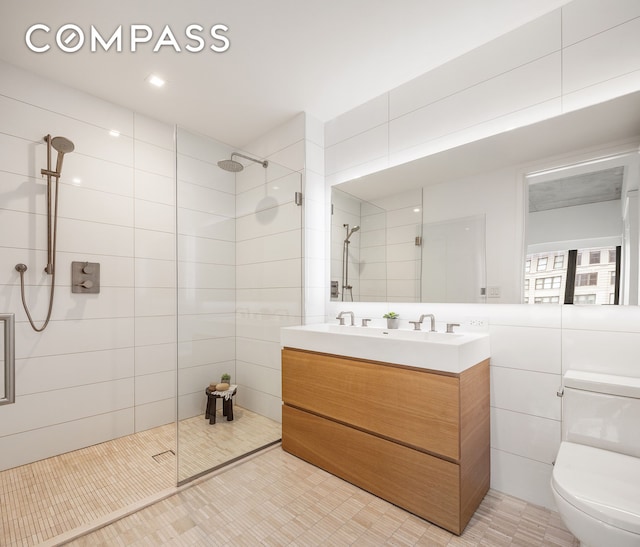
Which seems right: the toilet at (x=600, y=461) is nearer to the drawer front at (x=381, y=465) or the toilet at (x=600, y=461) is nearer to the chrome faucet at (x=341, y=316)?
the drawer front at (x=381, y=465)

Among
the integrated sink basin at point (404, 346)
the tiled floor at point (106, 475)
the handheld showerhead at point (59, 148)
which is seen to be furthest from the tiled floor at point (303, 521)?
the handheld showerhead at point (59, 148)

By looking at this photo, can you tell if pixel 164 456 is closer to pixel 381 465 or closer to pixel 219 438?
pixel 219 438

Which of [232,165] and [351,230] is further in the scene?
[351,230]

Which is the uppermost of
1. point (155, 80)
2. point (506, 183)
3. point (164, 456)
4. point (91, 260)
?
point (155, 80)

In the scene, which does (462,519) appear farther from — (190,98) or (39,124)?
(39,124)

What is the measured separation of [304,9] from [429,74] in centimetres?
93

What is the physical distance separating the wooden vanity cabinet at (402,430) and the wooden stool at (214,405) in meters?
0.45

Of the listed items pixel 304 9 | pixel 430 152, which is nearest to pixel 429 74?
pixel 430 152

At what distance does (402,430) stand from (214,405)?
45.4 inches

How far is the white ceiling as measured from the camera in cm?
174

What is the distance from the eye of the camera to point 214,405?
82.7 inches

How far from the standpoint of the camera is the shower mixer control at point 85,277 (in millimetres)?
2371

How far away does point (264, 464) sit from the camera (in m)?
2.18

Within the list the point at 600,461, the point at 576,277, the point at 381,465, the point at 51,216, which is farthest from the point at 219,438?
the point at 576,277
